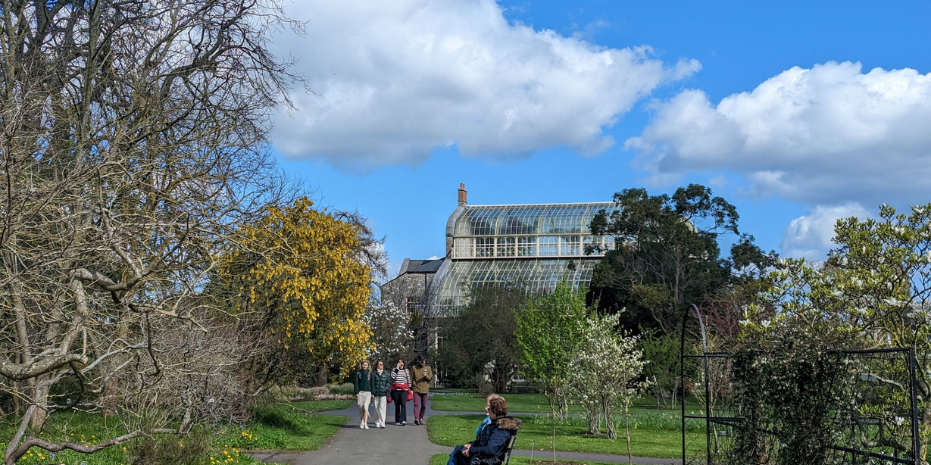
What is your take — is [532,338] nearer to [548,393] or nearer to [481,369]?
[548,393]

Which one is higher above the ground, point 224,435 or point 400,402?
point 400,402

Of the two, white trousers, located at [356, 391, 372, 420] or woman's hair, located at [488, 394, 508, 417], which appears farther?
white trousers, located at [356, 391, 372, 420]

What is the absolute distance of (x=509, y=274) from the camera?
193 ft

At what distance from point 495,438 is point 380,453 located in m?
6.56

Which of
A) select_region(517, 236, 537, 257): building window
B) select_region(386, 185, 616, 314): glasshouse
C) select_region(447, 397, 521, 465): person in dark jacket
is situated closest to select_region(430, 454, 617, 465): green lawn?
select_region(447, 397, 521, 465): person in dark jacket

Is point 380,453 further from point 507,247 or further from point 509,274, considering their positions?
point 507,247

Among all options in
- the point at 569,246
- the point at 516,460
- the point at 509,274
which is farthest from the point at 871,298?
the point at 569,246

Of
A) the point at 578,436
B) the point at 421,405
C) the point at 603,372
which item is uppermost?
the point at 603,372

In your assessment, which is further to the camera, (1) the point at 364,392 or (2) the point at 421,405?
(2) the point at 421,405

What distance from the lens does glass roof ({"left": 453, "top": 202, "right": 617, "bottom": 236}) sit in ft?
205

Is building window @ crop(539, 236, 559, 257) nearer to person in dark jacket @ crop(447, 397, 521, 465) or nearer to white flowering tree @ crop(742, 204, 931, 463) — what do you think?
white flowering tree @ crop(742, 204, 931, 463)

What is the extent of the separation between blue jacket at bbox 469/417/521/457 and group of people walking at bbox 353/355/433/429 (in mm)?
10381

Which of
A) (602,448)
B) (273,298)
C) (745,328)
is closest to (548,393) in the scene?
(602,448)

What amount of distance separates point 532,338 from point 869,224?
13687mm
